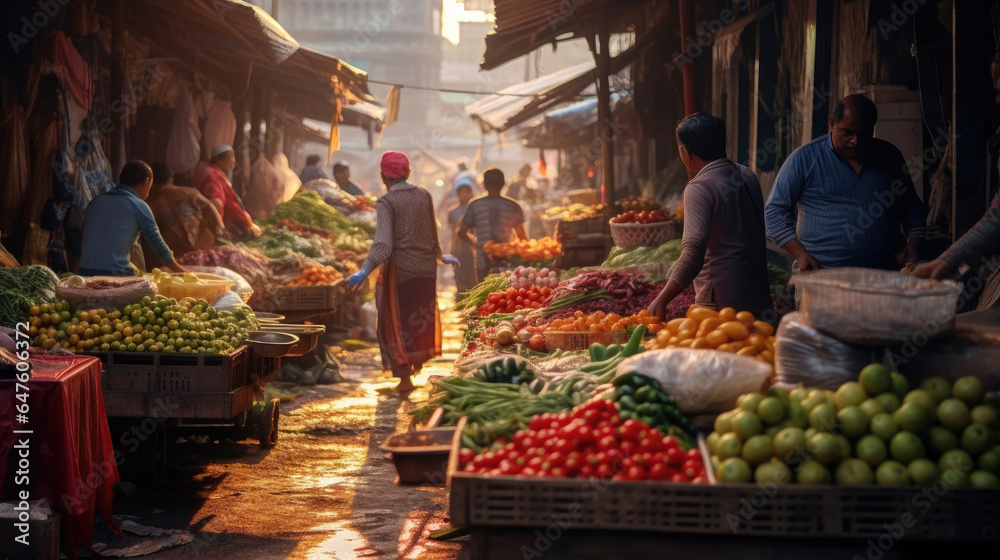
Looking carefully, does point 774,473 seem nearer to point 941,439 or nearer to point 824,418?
point 824,418

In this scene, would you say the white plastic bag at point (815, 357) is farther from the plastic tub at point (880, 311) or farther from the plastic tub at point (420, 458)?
the plastic tub at point (420, 458)

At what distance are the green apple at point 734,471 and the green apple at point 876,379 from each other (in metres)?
0.52

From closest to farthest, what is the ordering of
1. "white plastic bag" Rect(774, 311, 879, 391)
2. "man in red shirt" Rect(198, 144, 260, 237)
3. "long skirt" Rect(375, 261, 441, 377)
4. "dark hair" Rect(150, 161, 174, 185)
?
"white plastic bag" Rect(774, 311, 879, 391), "long skirt" Rect(375, 261, 441, 377), "dark hair" Rect(150, 161, 174, 185), "man in red shirt" Rect(198, 144, 260, 237)

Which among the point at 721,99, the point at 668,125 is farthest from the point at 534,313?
the point at 668,125

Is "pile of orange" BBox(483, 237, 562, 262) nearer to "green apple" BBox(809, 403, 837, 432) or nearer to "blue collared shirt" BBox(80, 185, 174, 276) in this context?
"blue collared shirt" BBox(80, 185, 174, 276)

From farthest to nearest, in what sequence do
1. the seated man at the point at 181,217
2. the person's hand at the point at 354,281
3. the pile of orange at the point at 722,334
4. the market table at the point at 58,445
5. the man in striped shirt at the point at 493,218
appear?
the man in striped shirt at the point at 493,218, the seated man at the point at 181,217, the person's hand at the point at 354,281, the market table at the point at 58,445, the pile of orange at the point at 722,334

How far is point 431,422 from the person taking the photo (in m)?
4.06

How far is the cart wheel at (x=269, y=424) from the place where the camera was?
7.17m

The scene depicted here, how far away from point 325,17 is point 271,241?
4091 centimetres

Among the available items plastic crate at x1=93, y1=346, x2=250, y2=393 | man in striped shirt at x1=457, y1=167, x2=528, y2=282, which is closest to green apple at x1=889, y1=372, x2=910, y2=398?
plastic crate at x1=93, y1=346, x2=250, y2=393

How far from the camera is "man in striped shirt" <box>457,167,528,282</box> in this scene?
12.6 meters

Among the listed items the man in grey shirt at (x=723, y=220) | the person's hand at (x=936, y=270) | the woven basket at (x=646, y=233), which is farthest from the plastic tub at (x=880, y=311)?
the woven basket at (x=646, y=233)

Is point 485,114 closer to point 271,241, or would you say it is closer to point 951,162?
point 271,241

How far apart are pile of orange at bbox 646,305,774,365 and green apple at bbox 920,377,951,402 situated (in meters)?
0.84
